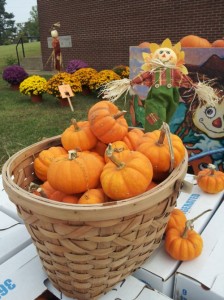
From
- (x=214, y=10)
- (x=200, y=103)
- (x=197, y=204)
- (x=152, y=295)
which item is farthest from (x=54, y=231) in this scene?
(x=214, y=10)

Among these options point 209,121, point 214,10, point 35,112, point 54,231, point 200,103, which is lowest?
point 35,112

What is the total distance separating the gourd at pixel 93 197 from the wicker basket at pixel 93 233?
0.33 feet

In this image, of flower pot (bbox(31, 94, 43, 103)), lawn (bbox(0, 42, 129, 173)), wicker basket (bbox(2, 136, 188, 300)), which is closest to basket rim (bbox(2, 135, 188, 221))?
wicker basket (bbox(2, 136, 188, 300))

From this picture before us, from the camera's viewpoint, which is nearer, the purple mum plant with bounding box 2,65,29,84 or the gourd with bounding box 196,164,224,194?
the gourd with bounding box 196,164,224,194

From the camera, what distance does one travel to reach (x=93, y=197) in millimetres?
772

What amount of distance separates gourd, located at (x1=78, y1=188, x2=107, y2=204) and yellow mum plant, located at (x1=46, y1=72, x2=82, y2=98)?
5426 mm

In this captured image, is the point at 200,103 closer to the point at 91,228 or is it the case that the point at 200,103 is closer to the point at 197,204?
the point at 197,204

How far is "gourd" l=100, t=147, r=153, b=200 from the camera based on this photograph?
734 millimetres

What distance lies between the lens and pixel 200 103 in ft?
7.34

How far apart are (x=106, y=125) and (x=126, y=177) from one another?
26 centimetres

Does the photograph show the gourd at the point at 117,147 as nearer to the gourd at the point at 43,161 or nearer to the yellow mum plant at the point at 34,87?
the gourd at the point at 43,161

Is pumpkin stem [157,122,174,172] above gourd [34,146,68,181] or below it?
above

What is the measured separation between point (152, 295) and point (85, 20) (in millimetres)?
9168

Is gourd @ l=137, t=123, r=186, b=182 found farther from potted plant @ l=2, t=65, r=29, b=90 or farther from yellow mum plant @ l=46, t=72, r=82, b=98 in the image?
potted plant @ l=2, t=65, r=29, b=90
